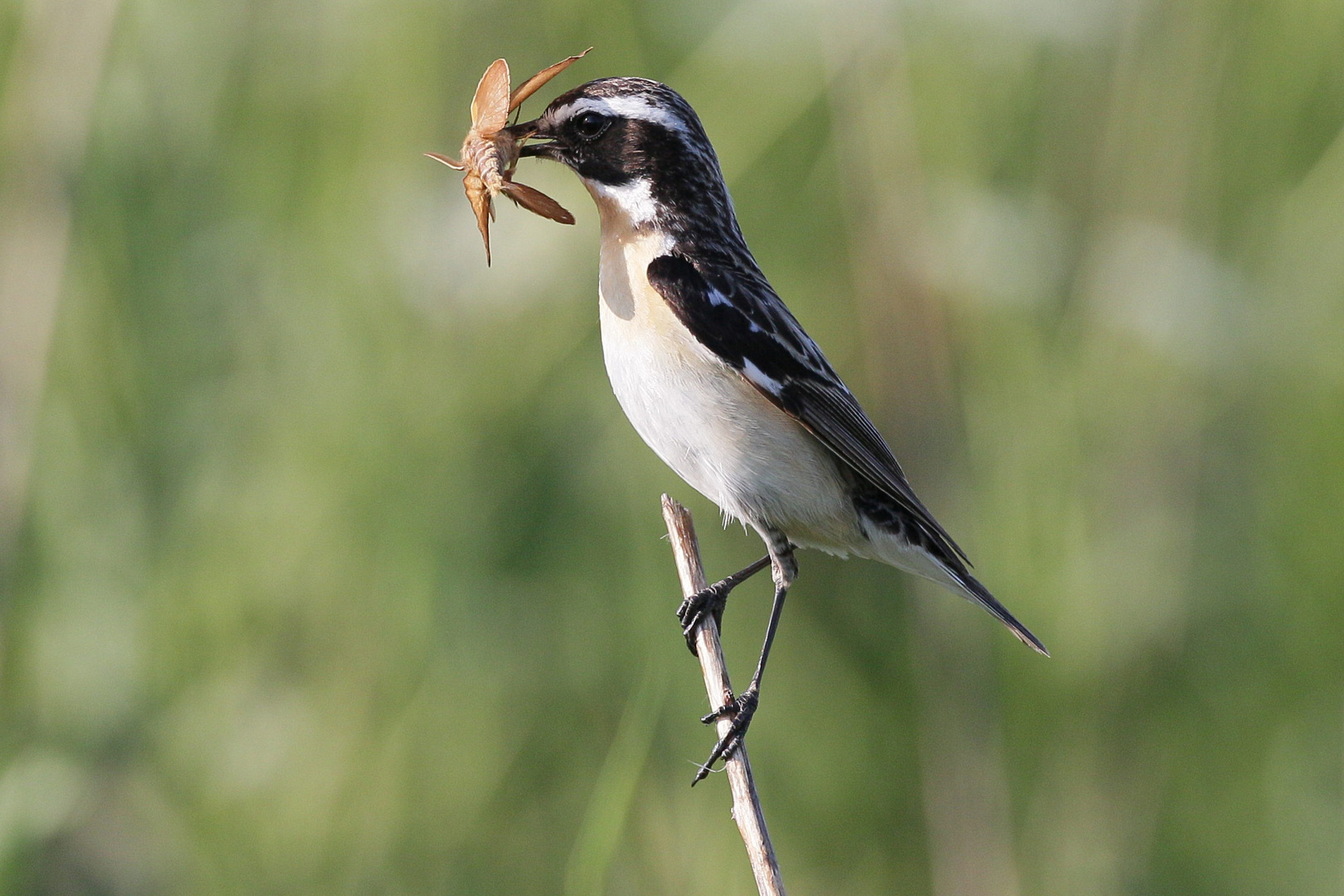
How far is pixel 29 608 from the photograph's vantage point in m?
3.28

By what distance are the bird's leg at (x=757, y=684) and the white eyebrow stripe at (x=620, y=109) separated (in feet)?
3.74

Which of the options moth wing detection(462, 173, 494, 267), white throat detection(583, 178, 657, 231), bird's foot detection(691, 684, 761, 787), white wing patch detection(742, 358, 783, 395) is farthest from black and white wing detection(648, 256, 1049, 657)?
bird's foot detection(691, 684, 761, 787)

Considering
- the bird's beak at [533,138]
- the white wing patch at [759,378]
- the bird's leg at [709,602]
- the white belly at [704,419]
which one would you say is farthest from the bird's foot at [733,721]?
the bird's beak at [533,138]

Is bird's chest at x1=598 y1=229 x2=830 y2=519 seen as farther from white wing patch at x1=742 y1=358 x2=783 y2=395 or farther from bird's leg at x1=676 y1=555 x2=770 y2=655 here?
bird's leg at x1=676 y1=555 x2=770 y2=655

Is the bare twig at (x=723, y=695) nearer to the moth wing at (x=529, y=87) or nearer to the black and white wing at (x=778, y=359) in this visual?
the black and white wing at (x=778, y=359)

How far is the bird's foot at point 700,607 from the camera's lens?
3.22 meters

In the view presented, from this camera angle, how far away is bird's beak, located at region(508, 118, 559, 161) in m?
3.22

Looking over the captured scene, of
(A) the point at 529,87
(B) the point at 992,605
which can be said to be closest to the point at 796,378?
(B) the point at 992,605

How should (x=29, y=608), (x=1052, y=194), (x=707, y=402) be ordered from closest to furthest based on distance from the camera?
1. (x=707, y=402)
2. (x=29, y=608)
3. (x=1052, y=194)

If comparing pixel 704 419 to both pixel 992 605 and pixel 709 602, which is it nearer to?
pixel 709 602

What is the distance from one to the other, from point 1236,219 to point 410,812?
272cm

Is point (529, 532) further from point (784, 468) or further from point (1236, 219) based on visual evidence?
point (1236, 219)

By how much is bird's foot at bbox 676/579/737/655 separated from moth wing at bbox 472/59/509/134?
125 cm

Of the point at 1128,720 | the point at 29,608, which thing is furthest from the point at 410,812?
the point at 1128,720
